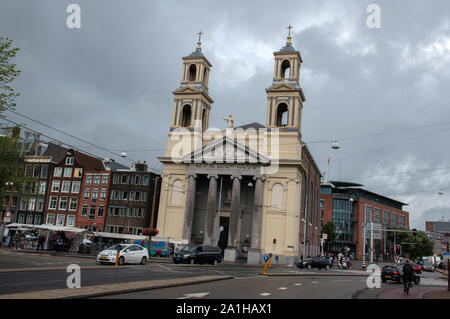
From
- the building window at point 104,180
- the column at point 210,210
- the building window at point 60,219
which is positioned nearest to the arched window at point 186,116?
the column at point 210,210

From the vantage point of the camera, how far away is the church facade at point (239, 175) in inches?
2174

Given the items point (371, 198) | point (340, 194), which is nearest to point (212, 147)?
point (340, 194)

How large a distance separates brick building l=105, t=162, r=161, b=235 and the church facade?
6.21 metres

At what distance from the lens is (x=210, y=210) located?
182 feet

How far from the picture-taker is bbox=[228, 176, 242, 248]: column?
178 ft

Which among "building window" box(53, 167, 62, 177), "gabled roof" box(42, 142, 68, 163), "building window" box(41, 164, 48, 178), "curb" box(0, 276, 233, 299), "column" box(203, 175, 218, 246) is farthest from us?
"gabled roof" box(42, 142, 68, 163)

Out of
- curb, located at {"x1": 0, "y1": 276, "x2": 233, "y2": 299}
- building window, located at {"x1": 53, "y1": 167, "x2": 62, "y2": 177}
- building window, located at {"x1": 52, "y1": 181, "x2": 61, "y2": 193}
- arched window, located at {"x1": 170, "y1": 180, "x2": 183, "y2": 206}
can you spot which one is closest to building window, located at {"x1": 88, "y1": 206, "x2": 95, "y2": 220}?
building window, located at {"x1": 52, "y1": 181, "x2": 61, "y2": 193}

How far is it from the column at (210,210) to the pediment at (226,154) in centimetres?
265

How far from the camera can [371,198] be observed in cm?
13588

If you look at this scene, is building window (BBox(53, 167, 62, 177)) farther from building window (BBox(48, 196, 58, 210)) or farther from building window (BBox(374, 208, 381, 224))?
building window (BBox(374, 208, 381, 224))

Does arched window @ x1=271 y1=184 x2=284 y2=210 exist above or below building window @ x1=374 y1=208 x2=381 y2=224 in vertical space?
below

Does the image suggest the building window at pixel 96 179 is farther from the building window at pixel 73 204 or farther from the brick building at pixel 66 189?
the building window at pixel 73 204

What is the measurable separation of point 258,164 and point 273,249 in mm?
10980
